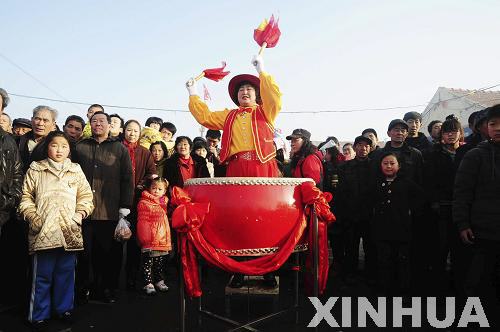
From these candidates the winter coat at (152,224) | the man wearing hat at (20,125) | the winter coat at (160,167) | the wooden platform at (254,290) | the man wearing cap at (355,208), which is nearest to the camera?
the wooden platform at (254,290)

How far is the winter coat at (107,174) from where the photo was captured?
3279 millimetres

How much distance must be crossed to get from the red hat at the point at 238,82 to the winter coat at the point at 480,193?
5.68 ft

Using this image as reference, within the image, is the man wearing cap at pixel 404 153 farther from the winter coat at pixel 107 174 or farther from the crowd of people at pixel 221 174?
the winter coat at pixel 107 174

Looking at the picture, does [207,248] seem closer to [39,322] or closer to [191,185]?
[191,185]

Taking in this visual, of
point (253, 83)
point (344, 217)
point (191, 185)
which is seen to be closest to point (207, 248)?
point (191, 185)

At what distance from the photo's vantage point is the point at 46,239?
2619 millimetres

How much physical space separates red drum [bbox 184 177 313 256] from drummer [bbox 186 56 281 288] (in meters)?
0.59

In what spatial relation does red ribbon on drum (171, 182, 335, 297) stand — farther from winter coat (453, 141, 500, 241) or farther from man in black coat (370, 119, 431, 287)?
man in black coat (370, 119, 431, 287)

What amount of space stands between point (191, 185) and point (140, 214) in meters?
1.57

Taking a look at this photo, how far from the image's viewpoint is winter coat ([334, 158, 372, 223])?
4060 mm

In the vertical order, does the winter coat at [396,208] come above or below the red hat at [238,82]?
below

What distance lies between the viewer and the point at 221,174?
4297mm

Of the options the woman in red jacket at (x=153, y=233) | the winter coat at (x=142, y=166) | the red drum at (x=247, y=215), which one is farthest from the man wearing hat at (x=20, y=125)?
the red drum at (x=247, y=215)

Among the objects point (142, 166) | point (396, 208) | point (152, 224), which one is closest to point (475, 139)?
point (396, 208)
